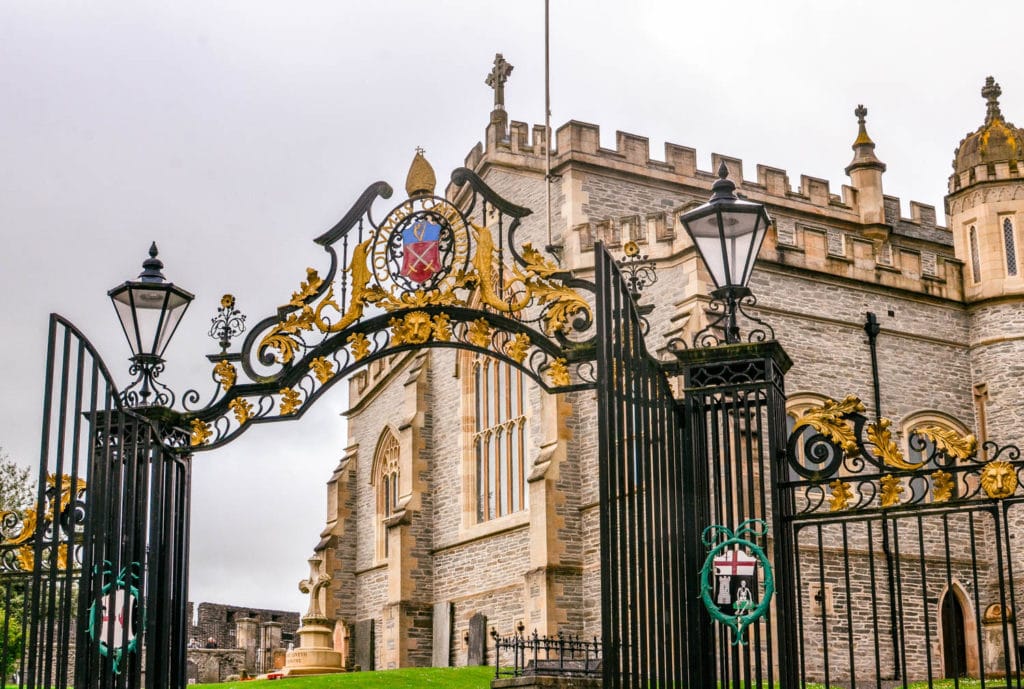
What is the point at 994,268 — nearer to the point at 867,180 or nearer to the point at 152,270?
the point at 867,180

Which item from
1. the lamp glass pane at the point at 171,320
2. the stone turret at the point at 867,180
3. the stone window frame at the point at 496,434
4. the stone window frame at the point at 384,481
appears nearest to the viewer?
the lamp glass pane at the point at 171,320

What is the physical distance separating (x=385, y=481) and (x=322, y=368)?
25.5m

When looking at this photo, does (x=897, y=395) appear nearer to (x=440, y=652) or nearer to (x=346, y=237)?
(x=440, y=652)

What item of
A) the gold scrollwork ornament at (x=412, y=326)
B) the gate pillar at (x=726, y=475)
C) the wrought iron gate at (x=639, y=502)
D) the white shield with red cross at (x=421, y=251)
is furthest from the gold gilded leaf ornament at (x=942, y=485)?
the white shield with red cross at (x=421, y=251)

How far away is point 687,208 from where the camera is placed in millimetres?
23141

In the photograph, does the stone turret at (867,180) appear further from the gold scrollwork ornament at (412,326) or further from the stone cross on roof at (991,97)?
the gold scrollwork ornament at (412,326)

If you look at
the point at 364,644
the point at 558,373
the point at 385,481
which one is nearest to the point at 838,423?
the point at 558,373

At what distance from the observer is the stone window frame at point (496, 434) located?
28766 mm

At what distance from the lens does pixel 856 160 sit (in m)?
32.6

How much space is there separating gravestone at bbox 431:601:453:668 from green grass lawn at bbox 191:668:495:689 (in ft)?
18.5

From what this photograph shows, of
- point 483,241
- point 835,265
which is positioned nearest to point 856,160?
point 835,265

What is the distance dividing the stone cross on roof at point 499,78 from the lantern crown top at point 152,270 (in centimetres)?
2191

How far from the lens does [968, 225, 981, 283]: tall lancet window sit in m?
26.4

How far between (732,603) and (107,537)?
401 cm
